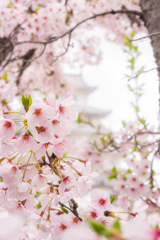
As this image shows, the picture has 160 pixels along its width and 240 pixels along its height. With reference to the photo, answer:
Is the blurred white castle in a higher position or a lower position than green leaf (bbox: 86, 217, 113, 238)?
lower

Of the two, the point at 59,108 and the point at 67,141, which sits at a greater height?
the point at 59,108

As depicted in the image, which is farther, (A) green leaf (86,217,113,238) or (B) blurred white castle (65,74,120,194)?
(B) blurred white castle (65,74,120,194)

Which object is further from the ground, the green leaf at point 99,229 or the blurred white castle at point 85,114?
the green leaf at point 99,229

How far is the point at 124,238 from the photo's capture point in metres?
0.26

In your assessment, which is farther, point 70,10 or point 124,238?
point 70,10

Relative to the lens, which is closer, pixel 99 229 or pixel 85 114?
pixel 99 229

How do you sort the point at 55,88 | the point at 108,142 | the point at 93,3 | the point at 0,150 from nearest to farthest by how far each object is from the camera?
the point at 0,150
the point at 108,142
the point at 93,3
the point at 55,88

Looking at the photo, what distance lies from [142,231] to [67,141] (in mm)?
524

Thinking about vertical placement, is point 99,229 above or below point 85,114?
above

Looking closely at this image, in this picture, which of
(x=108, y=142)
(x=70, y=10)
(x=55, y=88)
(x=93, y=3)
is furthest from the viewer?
(x=55, y=88)

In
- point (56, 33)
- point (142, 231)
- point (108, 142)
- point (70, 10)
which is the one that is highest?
point (70, 10)

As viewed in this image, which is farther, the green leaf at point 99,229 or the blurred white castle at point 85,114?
the blurred white castle at point 85,114

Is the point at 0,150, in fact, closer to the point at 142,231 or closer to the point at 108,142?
the point at 142,231

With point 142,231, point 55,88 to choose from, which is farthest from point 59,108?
point 55,88
